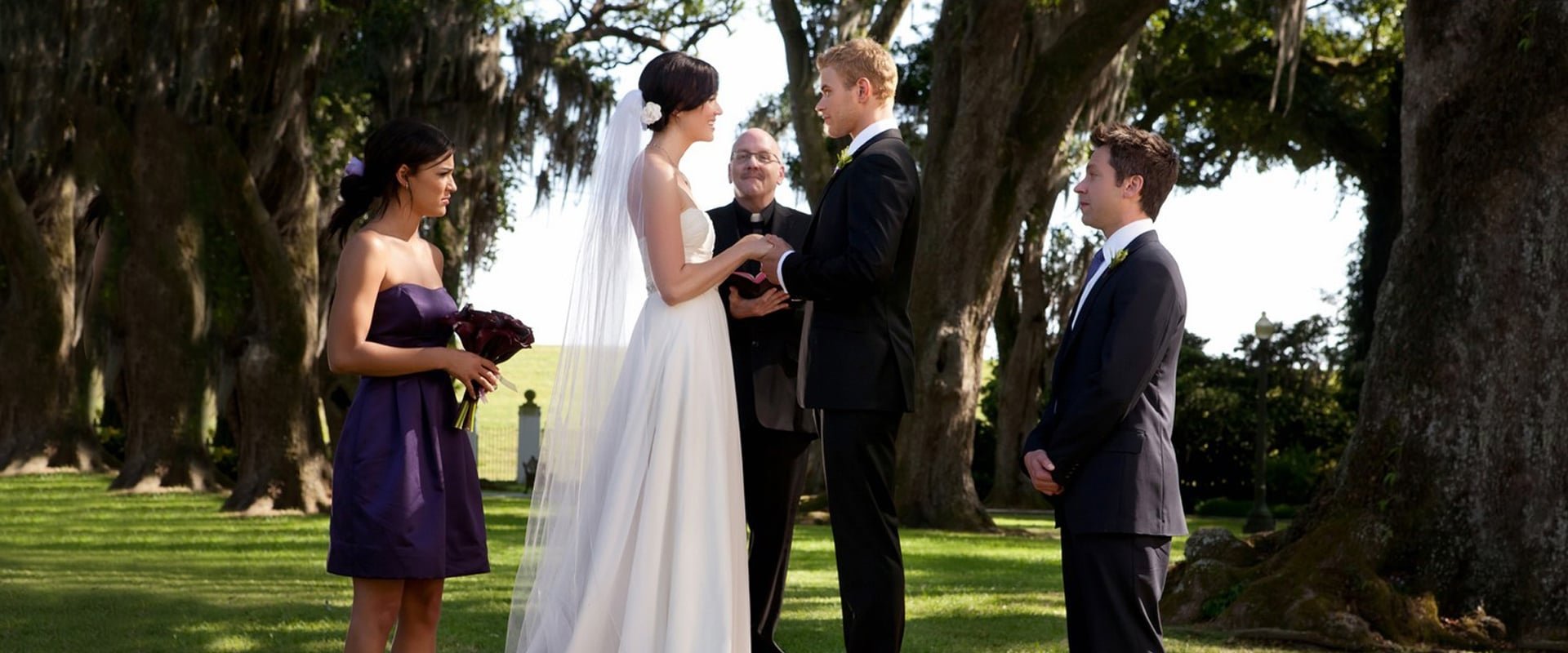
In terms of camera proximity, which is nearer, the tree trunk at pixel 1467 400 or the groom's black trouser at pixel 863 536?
the groom's black trouser at pixel 863 536

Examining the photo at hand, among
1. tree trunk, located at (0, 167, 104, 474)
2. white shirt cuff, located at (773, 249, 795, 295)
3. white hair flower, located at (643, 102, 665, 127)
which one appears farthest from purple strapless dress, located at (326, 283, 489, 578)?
tree trunk, located at (0, 167, 104, 474)

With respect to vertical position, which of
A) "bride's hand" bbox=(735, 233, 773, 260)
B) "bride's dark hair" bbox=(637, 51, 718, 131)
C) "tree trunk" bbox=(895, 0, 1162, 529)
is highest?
"tree trunk" bbox=(895, 0, 1162, 529)

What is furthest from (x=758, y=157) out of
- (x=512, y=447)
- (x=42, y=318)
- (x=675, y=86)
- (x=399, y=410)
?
(x=512, y=447)

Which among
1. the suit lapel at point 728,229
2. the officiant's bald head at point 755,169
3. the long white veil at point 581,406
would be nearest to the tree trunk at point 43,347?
the suit lapel at point 728,229

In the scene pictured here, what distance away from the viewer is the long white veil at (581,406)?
17.4 ft

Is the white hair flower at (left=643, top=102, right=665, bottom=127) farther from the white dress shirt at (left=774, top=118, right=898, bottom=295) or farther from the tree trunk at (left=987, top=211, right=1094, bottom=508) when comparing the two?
the tree trunk at (left=987, top=211, right=1094, bottom=508)

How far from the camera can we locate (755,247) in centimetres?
529

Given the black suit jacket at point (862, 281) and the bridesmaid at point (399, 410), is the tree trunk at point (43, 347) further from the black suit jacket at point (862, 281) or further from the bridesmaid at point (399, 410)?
Result: the black suit jacket at point (862, 281)

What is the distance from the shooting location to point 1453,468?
821 cm

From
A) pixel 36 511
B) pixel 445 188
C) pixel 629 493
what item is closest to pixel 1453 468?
pixel 629 493

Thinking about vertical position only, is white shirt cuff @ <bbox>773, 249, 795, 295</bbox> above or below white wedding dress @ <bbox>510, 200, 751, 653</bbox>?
above

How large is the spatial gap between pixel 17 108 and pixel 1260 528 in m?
17.6

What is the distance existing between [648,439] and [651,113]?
103cm

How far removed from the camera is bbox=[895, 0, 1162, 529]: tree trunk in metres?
17.2
